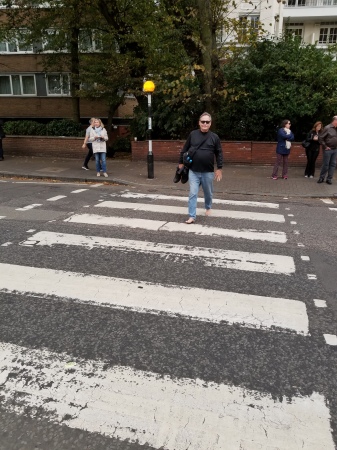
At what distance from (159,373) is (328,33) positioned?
4193 cm

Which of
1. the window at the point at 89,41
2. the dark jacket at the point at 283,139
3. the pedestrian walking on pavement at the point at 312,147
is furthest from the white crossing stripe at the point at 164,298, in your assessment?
the window at the point at 89,41

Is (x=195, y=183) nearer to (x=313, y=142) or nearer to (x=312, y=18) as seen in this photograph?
(x=313, y=142)

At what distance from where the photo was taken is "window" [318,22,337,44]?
121 ft

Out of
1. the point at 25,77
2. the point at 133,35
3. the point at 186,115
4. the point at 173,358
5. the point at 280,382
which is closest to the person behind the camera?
the point at 280,382

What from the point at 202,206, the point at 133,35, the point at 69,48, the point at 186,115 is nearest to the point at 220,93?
the point at 186,115

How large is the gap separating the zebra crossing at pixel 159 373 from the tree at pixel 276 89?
9042mm

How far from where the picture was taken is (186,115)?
51.9 feet

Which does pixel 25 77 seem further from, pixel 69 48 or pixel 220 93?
pixel 220 93

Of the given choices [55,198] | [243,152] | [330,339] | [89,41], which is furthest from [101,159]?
[330,339]

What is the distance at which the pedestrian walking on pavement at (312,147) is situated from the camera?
11875mm

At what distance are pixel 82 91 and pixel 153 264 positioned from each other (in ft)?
41.8

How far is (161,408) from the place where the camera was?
2.71 meters

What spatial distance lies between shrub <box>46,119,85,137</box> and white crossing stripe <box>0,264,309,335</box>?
47.4 ft

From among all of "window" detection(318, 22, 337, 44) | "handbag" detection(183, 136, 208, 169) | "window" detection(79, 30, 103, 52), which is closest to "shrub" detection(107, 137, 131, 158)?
"window" detection(79, 30, 103, 52)
